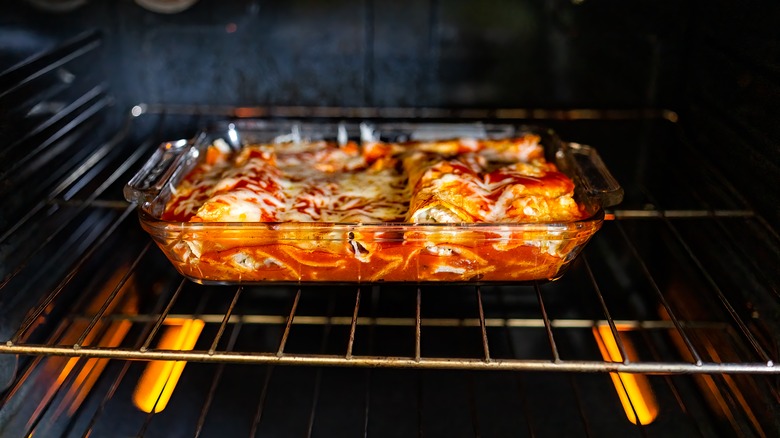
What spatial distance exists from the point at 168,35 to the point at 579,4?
957 millimetres

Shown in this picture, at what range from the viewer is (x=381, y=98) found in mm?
1535

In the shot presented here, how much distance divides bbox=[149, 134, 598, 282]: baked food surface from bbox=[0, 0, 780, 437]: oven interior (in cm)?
7

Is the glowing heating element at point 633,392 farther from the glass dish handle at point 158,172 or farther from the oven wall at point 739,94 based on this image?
the glass dish handle at point 158,172

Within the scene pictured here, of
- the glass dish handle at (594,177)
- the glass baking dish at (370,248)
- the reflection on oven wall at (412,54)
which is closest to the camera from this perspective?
the glass baking dish at (370,248)

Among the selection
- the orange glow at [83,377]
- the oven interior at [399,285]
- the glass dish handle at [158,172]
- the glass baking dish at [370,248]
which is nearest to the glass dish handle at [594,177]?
the glass baking dish at [370,248]

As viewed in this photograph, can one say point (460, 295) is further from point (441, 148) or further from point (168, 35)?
point (168, 35)

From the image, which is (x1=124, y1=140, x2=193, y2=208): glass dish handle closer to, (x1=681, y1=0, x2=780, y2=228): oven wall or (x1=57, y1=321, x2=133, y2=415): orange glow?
(x1=57, y1=321, x2=133, y2=415): orange glow

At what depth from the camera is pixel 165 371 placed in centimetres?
130

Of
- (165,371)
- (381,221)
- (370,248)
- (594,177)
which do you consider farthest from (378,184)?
(165,371)

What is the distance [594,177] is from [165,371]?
0.97m

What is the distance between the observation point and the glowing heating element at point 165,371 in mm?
1233

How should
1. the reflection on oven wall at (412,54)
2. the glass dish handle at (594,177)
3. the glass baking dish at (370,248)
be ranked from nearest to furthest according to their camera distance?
the glass baking dish at (370,248)
the glass dish handle at (594,177)
the reflection on oven wall at (412,54)

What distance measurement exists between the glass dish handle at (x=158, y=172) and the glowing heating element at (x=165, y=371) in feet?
1.03

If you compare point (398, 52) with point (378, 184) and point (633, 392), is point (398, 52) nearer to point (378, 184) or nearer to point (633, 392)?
point (378, 184)
